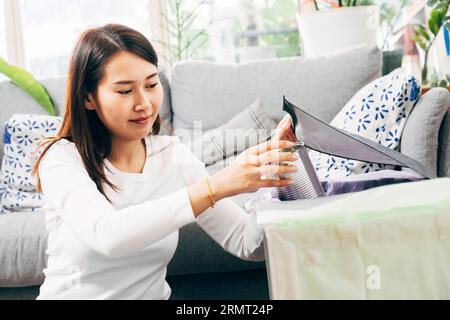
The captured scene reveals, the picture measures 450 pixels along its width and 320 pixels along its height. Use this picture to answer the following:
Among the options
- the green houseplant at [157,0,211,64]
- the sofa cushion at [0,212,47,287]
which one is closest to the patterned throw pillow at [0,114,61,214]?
the sofa cushion at [0,212,47,287]

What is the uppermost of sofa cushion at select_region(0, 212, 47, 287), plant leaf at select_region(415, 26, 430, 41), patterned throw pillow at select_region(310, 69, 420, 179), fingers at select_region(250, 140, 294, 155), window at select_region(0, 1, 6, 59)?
window at select_region(0, 1, 6, 59)

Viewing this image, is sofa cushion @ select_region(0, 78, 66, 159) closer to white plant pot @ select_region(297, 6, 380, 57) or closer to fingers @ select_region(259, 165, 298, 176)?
white plant pot @ select_region(297, 6, 380, 57)

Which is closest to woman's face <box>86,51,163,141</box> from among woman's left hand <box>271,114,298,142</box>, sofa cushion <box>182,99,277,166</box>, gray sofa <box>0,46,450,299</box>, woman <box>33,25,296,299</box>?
woman <box>33,25,296,299</box>

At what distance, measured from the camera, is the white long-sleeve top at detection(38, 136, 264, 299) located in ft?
2.89

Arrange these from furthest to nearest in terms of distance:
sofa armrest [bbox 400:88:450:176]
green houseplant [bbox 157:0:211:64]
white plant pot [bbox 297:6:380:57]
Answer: green houseplant [bbox 157:0:211:64] < white plant pot [bbox 297:6:380:57] < sofa armrest [bbox 400:88:450:176]

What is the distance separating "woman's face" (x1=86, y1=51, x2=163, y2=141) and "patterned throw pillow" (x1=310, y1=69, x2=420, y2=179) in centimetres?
72

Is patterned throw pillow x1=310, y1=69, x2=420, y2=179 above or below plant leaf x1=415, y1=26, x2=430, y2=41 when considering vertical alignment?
below

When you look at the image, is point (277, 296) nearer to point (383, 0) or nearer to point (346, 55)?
point (346, 55)

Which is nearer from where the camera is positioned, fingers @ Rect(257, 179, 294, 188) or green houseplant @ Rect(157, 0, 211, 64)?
fingers @ Rect(257, 179, 294, 188)

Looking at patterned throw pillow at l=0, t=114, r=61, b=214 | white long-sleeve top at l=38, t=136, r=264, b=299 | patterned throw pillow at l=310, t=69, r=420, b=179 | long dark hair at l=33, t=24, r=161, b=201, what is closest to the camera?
white long-sleeve top at l=38, t=136, r=264, b=299

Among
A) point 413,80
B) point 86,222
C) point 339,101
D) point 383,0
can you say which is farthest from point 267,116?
point 383,0

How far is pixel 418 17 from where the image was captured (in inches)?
123

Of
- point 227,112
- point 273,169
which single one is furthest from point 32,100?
point 273,169

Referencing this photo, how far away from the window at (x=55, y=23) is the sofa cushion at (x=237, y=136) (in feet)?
5.72
